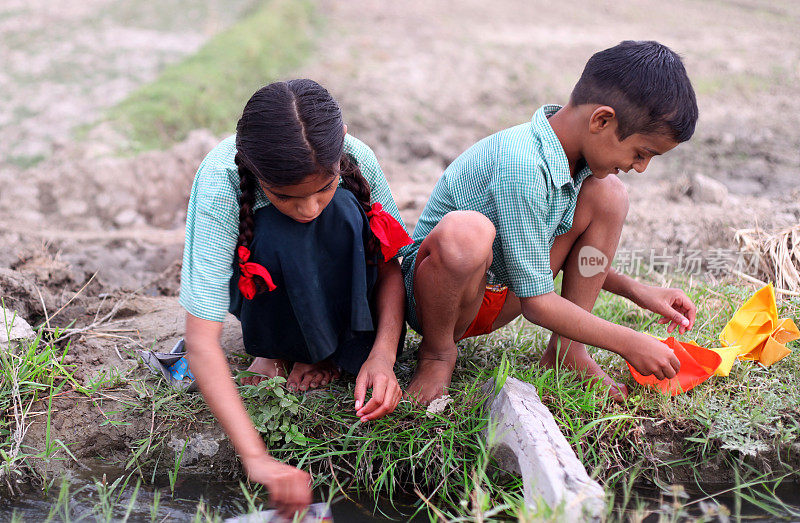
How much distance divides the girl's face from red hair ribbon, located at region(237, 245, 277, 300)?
171 millimetres

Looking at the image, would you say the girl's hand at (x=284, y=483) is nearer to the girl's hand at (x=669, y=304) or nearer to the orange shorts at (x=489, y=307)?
the orange shorts at (x=489, y=307)

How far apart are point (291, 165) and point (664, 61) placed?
1144 mm

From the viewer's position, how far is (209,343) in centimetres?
190

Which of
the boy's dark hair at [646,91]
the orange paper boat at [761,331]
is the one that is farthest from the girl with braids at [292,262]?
the orange paper boat at [761,331]

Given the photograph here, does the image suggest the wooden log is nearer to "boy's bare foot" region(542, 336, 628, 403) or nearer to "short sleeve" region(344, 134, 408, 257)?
"boy's bare foot" region(542, 336, 628, 403)

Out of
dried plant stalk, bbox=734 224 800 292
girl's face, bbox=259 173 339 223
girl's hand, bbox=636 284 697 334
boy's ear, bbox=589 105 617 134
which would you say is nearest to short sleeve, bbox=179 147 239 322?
girl's face, bbox=259 173 339 223

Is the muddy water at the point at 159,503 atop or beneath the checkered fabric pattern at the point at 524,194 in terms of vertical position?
beneath

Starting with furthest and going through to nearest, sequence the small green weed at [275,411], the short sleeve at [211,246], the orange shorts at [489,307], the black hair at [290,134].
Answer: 1. the orange shorts at [489,307]
2. the small green weed at [275,411]
3. the short sleeve at [211,246]
4. the black hair at [290,134]

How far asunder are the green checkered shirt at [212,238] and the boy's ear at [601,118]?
39.3 inches

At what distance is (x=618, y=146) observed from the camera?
2.12 meters

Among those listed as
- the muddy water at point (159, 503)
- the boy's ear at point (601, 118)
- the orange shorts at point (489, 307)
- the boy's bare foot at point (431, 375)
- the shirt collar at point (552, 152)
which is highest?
the boy's ear at point (601, 118)

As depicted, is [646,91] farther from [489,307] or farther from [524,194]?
[489,307]

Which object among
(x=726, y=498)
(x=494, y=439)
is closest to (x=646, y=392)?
(x=726, y=498)

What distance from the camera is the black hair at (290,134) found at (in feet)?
5.96
